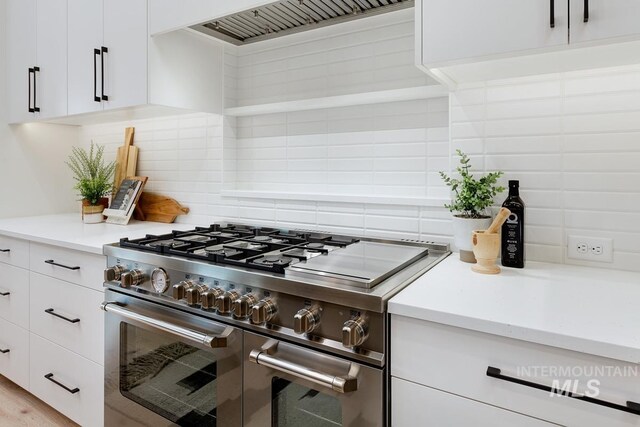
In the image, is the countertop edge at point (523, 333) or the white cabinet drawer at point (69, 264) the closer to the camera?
the countertop edge at point (523, 333)

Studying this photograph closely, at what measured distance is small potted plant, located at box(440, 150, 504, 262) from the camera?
1.35 metres

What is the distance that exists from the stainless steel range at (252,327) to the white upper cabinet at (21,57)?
5.23 ft

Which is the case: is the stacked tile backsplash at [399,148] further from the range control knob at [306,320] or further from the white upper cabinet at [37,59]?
the range control knob at [306,320]

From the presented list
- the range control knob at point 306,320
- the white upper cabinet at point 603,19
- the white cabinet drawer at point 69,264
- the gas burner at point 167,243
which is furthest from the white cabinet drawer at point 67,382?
the white upper cabinet at point 603,19

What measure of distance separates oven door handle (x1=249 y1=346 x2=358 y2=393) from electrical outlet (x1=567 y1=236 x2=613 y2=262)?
89 centimetres

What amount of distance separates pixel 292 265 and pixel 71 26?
205 centimetres

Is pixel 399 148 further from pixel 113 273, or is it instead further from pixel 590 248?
pixel 113 273

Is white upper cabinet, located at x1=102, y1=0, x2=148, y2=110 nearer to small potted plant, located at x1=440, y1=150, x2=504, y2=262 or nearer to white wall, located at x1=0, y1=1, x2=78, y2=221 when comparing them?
white wall, located at x1=0, y1=1, x2=78, y2=221

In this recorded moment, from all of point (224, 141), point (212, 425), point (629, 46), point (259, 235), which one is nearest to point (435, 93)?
point (629, 46)

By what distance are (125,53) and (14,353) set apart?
1.71 metres

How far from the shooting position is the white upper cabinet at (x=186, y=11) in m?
1.55

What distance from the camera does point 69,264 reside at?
1764 mm

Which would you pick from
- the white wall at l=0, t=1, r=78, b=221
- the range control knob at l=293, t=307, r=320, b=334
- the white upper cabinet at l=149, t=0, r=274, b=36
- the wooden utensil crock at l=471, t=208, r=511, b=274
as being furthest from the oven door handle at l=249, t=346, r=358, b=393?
the white wall at l=0, t=1, r=78, b=221

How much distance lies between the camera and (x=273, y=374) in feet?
3.76
